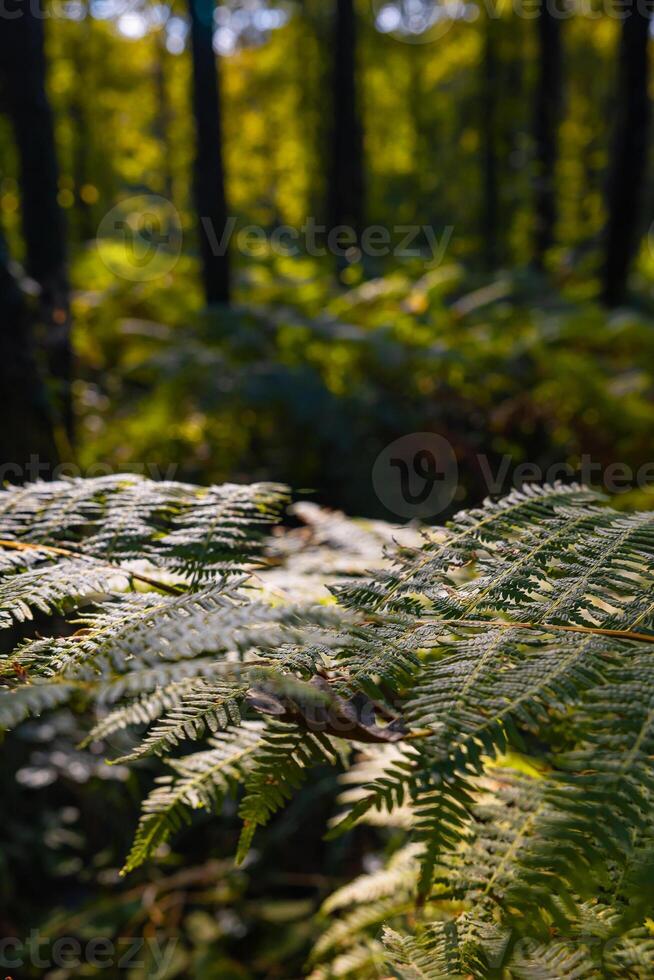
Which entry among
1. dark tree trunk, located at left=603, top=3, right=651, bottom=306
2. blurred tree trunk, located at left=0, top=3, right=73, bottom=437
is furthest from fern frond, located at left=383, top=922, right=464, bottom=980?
dark tree trunk, located at left=603, top=3, right=651, bottom=306

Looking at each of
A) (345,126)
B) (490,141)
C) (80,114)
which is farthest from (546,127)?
(80,114)

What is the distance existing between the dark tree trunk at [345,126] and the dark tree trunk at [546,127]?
8.88 feet

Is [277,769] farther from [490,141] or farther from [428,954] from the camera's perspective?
[490,141]

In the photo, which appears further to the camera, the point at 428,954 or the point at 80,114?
the point at 80,114

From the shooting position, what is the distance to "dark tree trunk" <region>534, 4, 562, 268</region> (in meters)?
11.4

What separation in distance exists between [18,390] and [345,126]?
995 centimetres

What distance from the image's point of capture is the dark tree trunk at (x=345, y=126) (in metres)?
11.0

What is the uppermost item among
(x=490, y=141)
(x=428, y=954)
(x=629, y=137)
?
(x=490, y=141)

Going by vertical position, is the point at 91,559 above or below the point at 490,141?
below

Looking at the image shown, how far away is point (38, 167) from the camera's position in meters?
5.41

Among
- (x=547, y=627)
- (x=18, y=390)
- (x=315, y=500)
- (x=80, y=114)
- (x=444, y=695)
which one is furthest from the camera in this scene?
(x=80, y=114)

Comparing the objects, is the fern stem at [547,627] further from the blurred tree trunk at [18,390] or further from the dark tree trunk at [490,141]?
the dark tree trunk at [490,141]

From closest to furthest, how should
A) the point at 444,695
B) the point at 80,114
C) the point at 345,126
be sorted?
the point at 444,695, the point at 345,126, the point at 80,114

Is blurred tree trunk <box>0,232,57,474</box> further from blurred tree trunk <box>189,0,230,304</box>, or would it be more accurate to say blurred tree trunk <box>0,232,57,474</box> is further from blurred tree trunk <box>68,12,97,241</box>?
blurred tree trunk <box>68,12,97,241</box>
